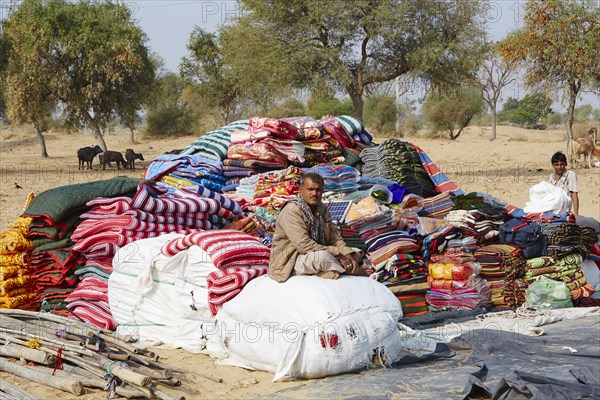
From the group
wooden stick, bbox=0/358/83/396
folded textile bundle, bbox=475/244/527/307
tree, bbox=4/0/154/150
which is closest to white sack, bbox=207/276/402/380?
wooden stick, bbox=0/358/83/396

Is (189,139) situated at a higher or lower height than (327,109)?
lower

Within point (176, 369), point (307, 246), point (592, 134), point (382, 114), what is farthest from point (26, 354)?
point (382, 114)

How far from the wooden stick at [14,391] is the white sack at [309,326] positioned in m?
1.40

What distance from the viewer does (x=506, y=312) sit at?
6512 millimetres

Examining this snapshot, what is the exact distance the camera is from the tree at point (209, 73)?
113ft

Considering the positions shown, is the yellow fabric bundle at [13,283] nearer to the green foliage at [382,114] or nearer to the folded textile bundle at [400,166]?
the folded textile bundle at [400,166]

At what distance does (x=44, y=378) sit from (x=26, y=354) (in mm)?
327

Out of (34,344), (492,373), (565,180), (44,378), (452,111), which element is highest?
(452,111)

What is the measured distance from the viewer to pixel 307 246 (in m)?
5.14

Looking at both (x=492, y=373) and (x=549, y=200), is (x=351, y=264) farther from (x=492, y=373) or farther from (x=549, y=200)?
(x=549, y=200)

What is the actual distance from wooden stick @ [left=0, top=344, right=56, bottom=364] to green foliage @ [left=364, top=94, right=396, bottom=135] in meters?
33.0

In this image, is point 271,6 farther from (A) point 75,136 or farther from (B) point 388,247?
(A) point 75,136

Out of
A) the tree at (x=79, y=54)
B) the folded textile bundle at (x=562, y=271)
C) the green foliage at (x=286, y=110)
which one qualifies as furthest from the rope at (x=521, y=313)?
the green foliage at (x=286, y=110)

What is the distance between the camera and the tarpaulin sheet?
446cm
